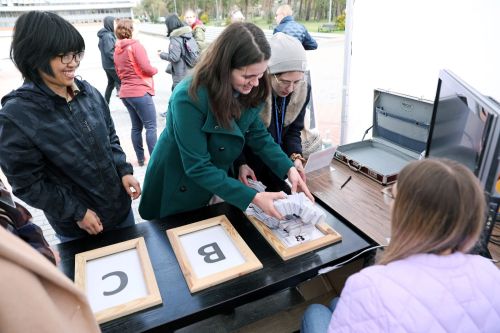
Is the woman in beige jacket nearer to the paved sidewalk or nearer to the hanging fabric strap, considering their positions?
the hanging fabric strap

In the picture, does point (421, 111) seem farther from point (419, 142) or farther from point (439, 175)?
point (439, 175)

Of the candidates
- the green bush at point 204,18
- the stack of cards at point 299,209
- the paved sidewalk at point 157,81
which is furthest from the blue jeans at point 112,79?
the stack of cards at point 299,209

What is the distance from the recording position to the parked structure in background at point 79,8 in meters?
3.10

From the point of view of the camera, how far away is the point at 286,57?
1409 millimetres

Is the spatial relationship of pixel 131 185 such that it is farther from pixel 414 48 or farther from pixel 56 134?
pixel 414 48

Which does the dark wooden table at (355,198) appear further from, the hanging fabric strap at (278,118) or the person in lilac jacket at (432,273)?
the person in lilac jacket at (432,273)

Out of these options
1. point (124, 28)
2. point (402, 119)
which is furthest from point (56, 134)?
point (124, 28)

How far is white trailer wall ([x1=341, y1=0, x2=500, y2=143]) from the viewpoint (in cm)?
193

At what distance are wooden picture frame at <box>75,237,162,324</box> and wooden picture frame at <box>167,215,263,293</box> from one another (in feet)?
0.35

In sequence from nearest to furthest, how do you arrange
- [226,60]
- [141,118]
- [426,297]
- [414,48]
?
[426,297]
[226,60]
[414,48]
[141,118]

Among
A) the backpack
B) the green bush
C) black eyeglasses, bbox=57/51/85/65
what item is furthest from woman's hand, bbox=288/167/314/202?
the green bush

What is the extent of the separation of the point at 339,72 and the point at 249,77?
6.62m

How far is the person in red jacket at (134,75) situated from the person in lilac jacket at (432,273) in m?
3.31

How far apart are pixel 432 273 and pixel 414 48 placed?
2.05 metres
